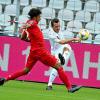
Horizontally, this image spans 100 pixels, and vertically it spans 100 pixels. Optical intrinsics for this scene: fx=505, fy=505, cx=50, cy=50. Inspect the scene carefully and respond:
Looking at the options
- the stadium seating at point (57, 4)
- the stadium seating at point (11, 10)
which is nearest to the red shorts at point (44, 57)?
the stadium seating at point (57, 4)

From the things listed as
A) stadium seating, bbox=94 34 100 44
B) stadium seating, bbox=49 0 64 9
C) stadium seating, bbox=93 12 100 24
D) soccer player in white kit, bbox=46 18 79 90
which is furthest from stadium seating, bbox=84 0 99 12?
soccer player in white kit, bbox=46 18 79 90

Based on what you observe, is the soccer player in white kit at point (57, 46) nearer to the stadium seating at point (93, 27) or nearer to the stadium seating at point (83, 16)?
the stadium seating at point (93, 27)

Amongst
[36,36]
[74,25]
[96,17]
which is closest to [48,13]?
[74,25]

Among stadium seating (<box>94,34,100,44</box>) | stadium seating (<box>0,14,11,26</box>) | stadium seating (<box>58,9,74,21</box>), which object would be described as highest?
stadium seating (<box>58,9,74,21</box>)

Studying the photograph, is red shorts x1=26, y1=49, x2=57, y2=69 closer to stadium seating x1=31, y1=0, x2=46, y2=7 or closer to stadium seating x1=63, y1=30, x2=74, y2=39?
stadium seating x1=63, y1=30, x2=74, y2=39

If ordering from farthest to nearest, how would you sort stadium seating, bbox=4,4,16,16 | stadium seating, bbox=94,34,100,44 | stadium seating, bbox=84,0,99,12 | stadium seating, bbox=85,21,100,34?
stadium seating, bbox=4,4,16,16
stadium seating, bbox=84,0,99,12
stadium seating, bbox=85,21,100,34
stadium seating, bbox=94,34,100,44

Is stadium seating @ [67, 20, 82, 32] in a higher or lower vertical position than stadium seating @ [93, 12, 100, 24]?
lower

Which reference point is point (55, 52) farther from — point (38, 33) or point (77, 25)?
point (77, 25)

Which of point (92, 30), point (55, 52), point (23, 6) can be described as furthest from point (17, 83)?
point (23, 6)

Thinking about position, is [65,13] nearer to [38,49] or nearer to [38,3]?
[38,3]

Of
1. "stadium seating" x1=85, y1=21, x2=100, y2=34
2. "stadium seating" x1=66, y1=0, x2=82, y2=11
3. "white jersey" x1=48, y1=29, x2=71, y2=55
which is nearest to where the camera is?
"white jersey" x1=48, y1=29, x2=71, y2=55

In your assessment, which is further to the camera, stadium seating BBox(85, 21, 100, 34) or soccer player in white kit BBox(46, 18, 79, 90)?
stadium seating BBox(85, 21, 100, 34)

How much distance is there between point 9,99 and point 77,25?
1034 cm

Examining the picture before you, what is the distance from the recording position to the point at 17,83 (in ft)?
43.4
